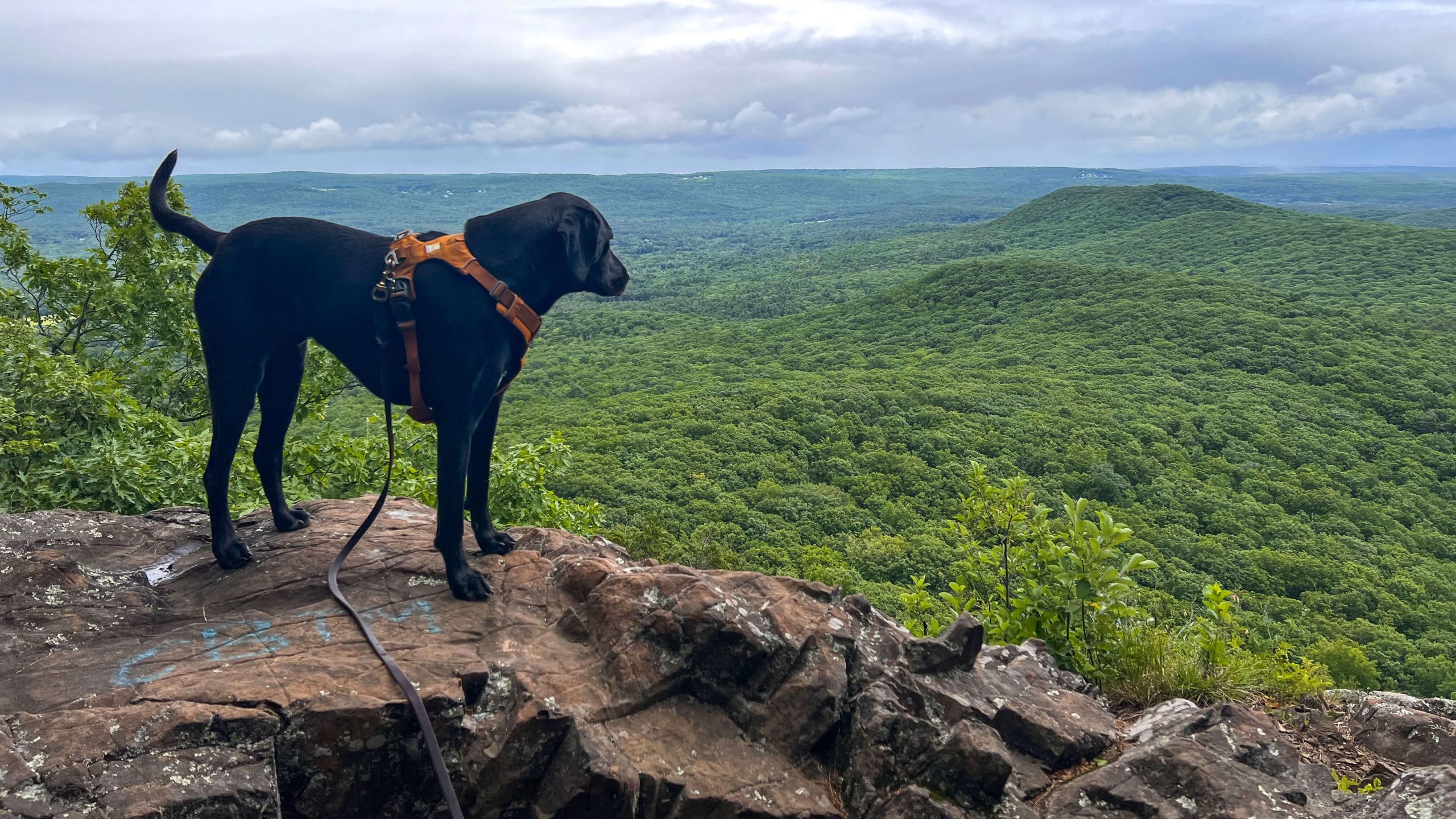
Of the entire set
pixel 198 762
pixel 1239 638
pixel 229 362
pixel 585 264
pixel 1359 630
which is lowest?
pixel 1359 630

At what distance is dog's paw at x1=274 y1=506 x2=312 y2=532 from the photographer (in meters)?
4.98

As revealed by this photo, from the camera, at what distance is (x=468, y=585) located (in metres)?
4.20

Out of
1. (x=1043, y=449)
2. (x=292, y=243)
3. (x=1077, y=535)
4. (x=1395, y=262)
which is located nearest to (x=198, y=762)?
(x=292, y=243)

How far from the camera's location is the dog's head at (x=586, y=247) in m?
4.15

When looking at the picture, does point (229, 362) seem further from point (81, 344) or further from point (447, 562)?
point (81, 344)

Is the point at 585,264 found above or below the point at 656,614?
above

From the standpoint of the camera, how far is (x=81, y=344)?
12055mm

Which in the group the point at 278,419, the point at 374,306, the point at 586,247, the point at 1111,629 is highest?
the point at 586,247

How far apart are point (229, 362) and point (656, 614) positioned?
103 inches

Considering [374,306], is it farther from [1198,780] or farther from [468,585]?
[1198,780]

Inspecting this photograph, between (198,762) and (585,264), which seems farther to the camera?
(585,264)

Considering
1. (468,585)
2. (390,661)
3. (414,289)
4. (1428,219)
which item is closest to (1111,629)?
(468,585)

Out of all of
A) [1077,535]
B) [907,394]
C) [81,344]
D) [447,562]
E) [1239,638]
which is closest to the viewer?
[447,562]

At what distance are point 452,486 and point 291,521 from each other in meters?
1.64
